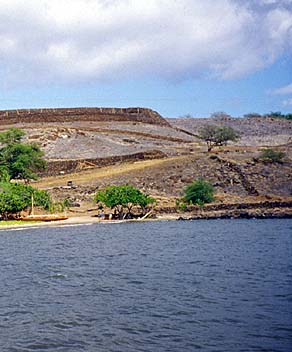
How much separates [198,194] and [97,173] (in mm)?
15446

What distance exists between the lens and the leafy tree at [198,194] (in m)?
53.3

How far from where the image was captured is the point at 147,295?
1792 cm

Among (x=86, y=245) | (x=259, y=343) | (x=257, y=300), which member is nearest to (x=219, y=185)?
A: (x=86, y=245)

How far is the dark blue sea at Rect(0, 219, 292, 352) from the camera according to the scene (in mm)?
13531

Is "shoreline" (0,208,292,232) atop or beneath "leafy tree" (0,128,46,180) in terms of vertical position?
beneath

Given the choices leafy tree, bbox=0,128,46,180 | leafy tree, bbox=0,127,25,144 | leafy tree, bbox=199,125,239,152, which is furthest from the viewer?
leafy tree, bbox=199,125,239,152

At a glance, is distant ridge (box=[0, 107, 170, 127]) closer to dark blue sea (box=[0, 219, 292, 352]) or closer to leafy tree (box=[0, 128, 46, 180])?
leafy tree (box=[0, 128, 46, 180])

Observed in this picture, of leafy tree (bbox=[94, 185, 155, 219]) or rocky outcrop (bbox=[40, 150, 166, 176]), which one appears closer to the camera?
leafy tree (bbox=[94, 185, 155, 219])

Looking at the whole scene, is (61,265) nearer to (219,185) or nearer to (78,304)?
(78,304)

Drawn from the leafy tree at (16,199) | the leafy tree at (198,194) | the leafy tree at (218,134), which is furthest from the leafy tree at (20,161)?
the leafy tree at (218,134)

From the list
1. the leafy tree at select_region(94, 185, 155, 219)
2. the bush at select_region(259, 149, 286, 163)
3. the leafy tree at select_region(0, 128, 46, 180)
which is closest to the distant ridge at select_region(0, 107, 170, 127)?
the leafy tree at select_region(0, 128, 46, 180)

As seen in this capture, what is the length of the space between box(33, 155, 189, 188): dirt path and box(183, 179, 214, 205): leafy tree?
11.0 meters

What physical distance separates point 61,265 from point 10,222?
2289cm

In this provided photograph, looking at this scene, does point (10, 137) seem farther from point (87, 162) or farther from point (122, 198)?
point (122, 198)
